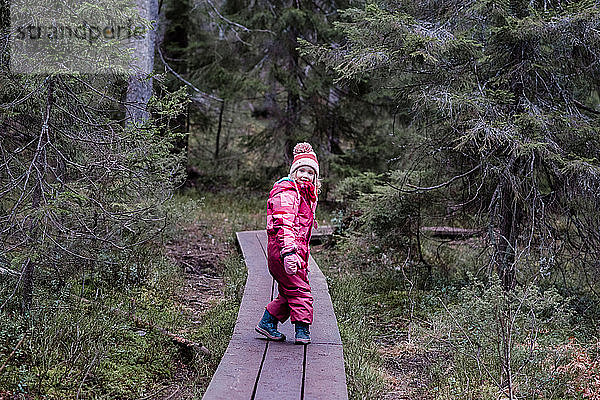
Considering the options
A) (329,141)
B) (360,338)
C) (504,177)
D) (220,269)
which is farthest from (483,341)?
(329,141)

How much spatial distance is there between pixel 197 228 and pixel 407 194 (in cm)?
606

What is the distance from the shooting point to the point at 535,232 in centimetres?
827

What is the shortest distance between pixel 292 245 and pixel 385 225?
15.7ft

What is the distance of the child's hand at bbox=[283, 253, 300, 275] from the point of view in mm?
5047

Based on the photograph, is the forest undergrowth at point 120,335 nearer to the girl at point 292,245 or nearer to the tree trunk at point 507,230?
the girl at point 292,245

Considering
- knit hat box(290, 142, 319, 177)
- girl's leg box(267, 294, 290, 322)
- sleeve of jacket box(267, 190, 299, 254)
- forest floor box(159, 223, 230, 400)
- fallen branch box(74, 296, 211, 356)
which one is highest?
knit hat box(290, 142, 319, 177)

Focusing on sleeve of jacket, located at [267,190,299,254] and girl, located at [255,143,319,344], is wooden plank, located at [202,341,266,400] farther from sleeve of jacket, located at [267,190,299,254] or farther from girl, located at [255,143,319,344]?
sleeve of jacket, located at [267,190,299,254]

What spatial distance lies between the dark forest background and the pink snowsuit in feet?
2.94

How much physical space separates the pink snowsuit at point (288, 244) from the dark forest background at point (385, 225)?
35.3 inches

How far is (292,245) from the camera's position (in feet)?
16.8

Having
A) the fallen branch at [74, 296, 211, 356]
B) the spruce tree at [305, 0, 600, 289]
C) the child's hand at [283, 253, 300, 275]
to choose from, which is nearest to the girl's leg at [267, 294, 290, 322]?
the child's hand at [283, 253, 300, 275]

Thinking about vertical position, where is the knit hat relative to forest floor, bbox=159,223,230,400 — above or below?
above

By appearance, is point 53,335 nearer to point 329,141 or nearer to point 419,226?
point 419,226

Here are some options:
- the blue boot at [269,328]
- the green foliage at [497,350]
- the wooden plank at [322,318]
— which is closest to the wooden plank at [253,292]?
the blue boot at [269,328]
